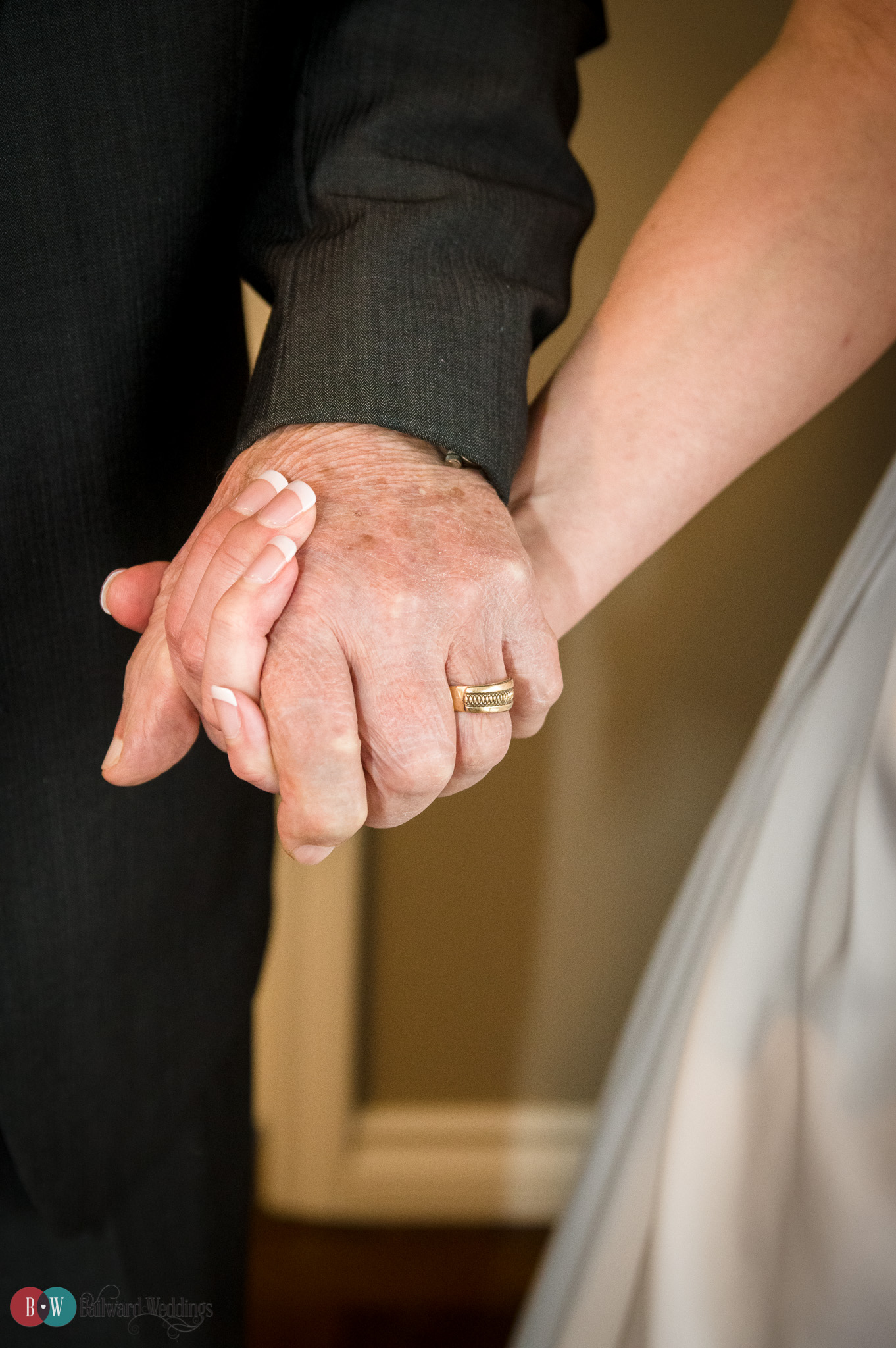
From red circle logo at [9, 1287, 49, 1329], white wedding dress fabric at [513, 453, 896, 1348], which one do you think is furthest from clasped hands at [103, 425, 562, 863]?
red circle logo at [9, 1287, 49, 1329]

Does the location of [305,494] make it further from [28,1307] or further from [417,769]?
[28,1307]

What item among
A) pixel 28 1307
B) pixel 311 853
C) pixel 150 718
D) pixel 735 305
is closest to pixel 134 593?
pixel 150 718

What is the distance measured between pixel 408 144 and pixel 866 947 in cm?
52

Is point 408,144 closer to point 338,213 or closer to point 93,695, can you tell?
point 338,213

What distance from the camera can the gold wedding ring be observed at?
45 cm

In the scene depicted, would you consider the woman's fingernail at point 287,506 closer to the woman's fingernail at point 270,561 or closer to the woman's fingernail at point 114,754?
the woman's fingernail at point 270,561

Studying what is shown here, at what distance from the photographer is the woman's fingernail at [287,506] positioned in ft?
1.38

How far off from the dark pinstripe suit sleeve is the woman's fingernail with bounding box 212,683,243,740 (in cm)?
14

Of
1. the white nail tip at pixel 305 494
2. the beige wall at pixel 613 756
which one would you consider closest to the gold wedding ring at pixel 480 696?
the white nail tip at pixel 305 494

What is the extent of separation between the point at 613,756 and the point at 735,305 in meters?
0.72

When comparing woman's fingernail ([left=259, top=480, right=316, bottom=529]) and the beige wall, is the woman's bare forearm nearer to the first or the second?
woman's fingernail ([left=259, top=480, right=316, bottom=529])

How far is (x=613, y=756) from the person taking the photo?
3.89ft

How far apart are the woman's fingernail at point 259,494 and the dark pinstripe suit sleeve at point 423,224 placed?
0.13 ft

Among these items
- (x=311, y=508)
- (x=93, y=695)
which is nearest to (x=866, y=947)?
(x=311, y=508)
